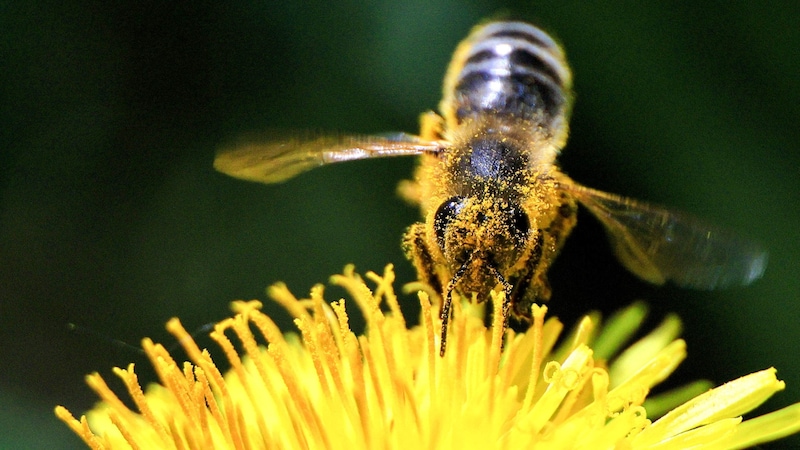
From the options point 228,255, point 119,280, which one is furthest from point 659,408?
point 119,280

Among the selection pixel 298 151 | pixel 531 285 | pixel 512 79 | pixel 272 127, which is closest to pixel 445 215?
pixel 531 285

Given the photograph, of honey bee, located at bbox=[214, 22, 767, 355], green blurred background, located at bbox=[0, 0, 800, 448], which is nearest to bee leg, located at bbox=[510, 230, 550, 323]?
honey bee, located at bbox=[214, 22, 767, 355]

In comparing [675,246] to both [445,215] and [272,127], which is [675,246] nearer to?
[445,215]

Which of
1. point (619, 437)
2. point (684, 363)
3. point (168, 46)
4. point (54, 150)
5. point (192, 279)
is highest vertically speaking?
point (168, 46)

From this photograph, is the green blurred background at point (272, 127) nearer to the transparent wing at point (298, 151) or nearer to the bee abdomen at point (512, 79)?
the bee abdomen at point (512, 79)

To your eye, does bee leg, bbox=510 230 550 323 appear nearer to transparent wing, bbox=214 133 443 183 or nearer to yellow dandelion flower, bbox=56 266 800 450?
yellow dandelion flower, bbox=56 266 800 450

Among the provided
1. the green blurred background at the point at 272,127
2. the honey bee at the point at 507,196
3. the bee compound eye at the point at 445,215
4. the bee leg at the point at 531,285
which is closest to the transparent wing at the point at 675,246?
the honey bee at the point at 507,196

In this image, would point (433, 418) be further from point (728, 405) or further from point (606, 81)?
point (606, 81)
